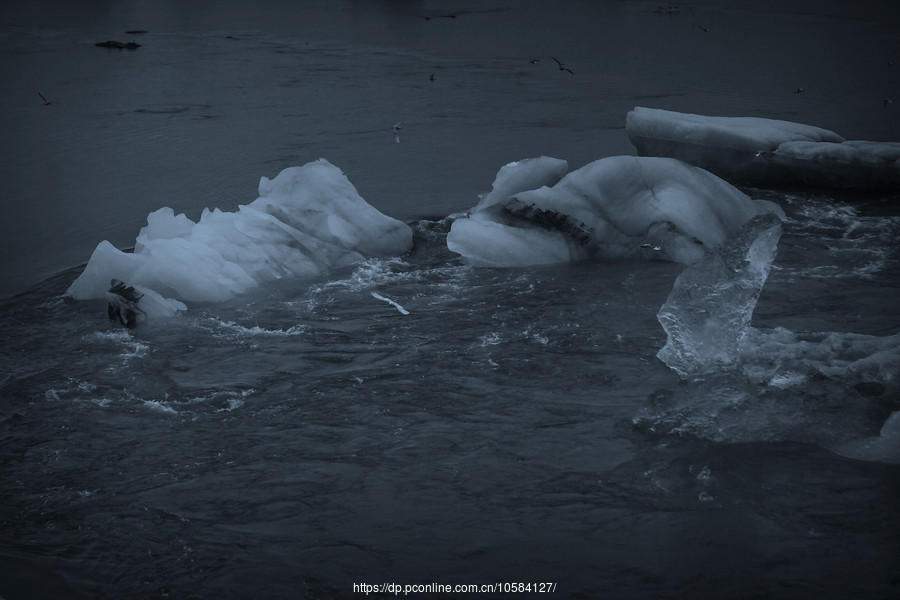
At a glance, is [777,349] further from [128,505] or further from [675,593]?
[128,505]

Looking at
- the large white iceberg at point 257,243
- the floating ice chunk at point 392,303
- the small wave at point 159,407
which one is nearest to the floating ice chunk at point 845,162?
the large white iceberg at point 257,243

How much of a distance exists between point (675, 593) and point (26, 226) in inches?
388

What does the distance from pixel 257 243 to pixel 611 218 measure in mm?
4106

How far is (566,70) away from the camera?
68.0ft

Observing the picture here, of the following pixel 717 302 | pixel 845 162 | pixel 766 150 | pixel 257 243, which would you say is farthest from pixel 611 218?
pixel 257 243

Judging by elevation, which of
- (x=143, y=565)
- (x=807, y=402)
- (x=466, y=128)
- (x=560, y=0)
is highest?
(x=560, y=0)

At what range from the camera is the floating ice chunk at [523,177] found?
11.8 meters

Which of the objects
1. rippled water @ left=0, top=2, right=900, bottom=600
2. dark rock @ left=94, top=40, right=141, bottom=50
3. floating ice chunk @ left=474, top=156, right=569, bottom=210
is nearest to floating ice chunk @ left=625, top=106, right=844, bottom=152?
rippled water @ left=0, top=2, right=900, bottom=600

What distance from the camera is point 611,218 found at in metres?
11.1

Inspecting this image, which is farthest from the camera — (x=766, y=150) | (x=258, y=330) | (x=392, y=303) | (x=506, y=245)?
(x=766, y=150)

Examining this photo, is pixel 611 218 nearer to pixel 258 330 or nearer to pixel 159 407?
pixel 258 330

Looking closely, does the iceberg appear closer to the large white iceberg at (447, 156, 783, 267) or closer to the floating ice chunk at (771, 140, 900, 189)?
the floating ice chunk at (771, 140, 900, 189)

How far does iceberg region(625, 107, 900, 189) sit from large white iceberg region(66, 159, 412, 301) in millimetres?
4495

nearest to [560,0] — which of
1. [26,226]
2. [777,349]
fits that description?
[26,226]
